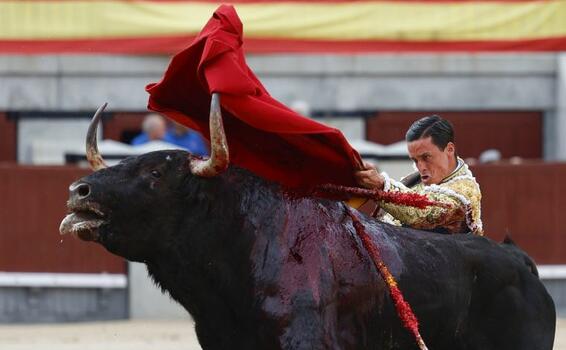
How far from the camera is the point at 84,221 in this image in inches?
181

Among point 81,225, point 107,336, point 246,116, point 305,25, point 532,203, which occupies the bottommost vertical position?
point 107,336

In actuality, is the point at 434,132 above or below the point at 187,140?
above

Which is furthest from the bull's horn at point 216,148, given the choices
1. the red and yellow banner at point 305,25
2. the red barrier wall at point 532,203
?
the red and yellow banner at point 305,25

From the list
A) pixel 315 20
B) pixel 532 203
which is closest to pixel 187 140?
pixel 315 20

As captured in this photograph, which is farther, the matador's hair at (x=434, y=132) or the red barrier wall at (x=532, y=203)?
the red barrier wall at (x=532, y=203)

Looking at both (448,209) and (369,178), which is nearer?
(369,178)

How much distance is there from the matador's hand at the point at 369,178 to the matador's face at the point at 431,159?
370 millimetres

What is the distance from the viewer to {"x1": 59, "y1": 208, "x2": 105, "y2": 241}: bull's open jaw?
15.0ft

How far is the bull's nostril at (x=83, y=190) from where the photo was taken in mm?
4586

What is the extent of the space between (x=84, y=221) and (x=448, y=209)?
1297 millimetres

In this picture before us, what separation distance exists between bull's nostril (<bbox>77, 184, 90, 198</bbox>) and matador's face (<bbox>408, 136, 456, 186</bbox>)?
1254mm

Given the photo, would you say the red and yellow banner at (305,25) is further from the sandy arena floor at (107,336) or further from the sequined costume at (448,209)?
the sequined costume at (448,209)

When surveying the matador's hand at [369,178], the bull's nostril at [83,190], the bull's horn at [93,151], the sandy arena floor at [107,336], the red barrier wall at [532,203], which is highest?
the bull's horn at [93,151]

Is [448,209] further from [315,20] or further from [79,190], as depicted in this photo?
[315,20]
